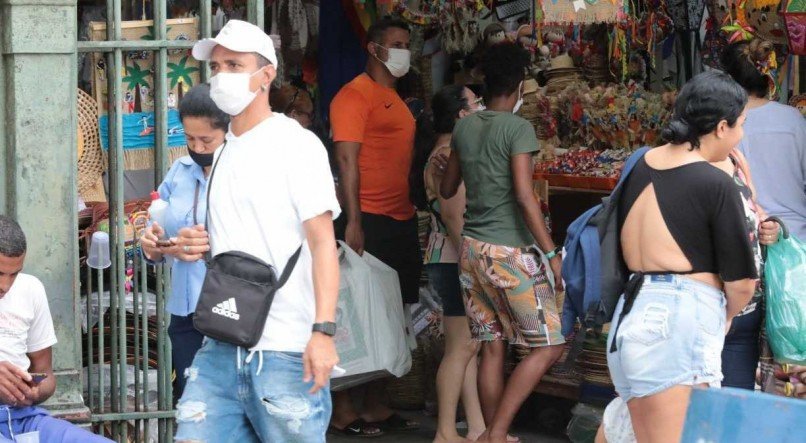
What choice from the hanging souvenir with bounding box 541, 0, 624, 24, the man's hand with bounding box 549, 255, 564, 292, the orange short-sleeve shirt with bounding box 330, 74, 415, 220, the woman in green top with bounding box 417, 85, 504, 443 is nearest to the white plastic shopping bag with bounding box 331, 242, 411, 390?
the woman in green top with bounding box 417, 85, 504, 443

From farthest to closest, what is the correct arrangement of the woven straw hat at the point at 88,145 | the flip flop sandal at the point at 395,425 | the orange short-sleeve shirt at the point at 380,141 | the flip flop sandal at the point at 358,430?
the flip flop sandal at the point at 395,425 → the flip flop sandal at the point at 358,430 → the orange short-sleeve shirt at the point at 380,141 → the woven straw hat at the point at 88,145

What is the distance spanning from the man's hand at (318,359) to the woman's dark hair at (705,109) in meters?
1.38

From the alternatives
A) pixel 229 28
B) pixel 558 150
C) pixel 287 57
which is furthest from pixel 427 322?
pixel 229 28

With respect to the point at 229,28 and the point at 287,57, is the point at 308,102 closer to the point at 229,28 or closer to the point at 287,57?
the point at 287,57

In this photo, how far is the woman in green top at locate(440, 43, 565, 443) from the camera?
6.35 meters

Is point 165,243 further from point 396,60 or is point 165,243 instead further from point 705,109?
point 396,60

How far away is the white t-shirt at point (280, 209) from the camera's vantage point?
4090 mm

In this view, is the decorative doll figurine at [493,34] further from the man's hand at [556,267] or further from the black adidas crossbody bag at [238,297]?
the black adidas crossbody bag at [238,297]

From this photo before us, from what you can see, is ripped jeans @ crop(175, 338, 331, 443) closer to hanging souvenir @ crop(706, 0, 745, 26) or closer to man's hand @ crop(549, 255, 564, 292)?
man's hand @ crop(549, 255, 564, 292)

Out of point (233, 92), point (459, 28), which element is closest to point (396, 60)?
point (459, 28)

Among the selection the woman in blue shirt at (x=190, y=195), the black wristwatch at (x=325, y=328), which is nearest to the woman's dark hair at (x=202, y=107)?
the woman in blue shirt at (x=190, y=195)

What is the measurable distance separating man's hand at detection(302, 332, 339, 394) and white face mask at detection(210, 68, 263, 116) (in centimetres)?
73

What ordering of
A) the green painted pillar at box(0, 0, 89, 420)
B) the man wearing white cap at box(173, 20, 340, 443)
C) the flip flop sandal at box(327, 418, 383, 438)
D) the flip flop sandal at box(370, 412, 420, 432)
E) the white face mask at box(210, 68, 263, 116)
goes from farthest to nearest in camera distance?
the flip flop sandal at box(370, 412, 420, 432) < the flip flop sandal at box(327, 418, 383, 438) < the green painted pillar at box(0, 0, 89, 420) < the white face mask at box(210, 68, 263, 116) < the man wearing white cap at box(173, 20, 340, 443)

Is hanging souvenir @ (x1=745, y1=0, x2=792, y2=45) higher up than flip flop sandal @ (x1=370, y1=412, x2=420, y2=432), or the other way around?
hanging souvenir @ (x1=745, y1=0, x2=792, y2=45)
